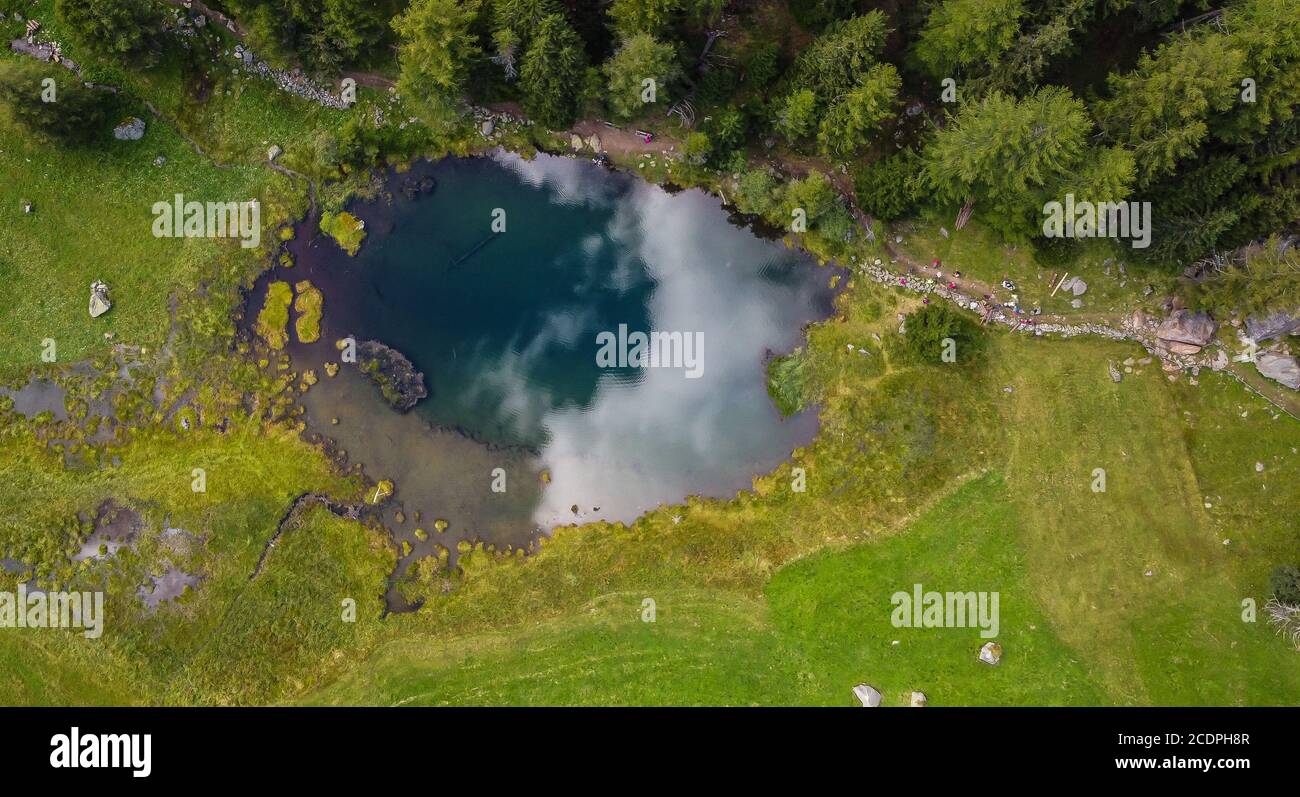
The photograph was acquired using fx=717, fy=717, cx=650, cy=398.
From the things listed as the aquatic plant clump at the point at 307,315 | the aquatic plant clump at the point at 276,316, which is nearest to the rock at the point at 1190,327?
the aquatic plant clump at the point at 307,315

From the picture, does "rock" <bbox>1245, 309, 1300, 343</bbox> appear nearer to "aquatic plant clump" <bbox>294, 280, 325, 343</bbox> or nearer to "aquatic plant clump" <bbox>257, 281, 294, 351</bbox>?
"aquatic plant clump" <bbox>294, 280, 325, 343</bbox>

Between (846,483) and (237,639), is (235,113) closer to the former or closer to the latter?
(237,639)

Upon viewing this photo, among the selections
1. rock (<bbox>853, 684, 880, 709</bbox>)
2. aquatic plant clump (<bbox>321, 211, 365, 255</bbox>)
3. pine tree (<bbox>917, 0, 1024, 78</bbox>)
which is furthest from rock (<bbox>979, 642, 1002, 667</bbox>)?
aquatic plant clump (<bbox>321, 211, 365, 255</bbox>)

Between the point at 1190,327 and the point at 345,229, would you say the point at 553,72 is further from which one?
the point at 1190,327

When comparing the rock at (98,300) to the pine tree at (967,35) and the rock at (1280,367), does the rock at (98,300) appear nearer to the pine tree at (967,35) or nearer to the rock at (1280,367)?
the pine tree at (967,35)
